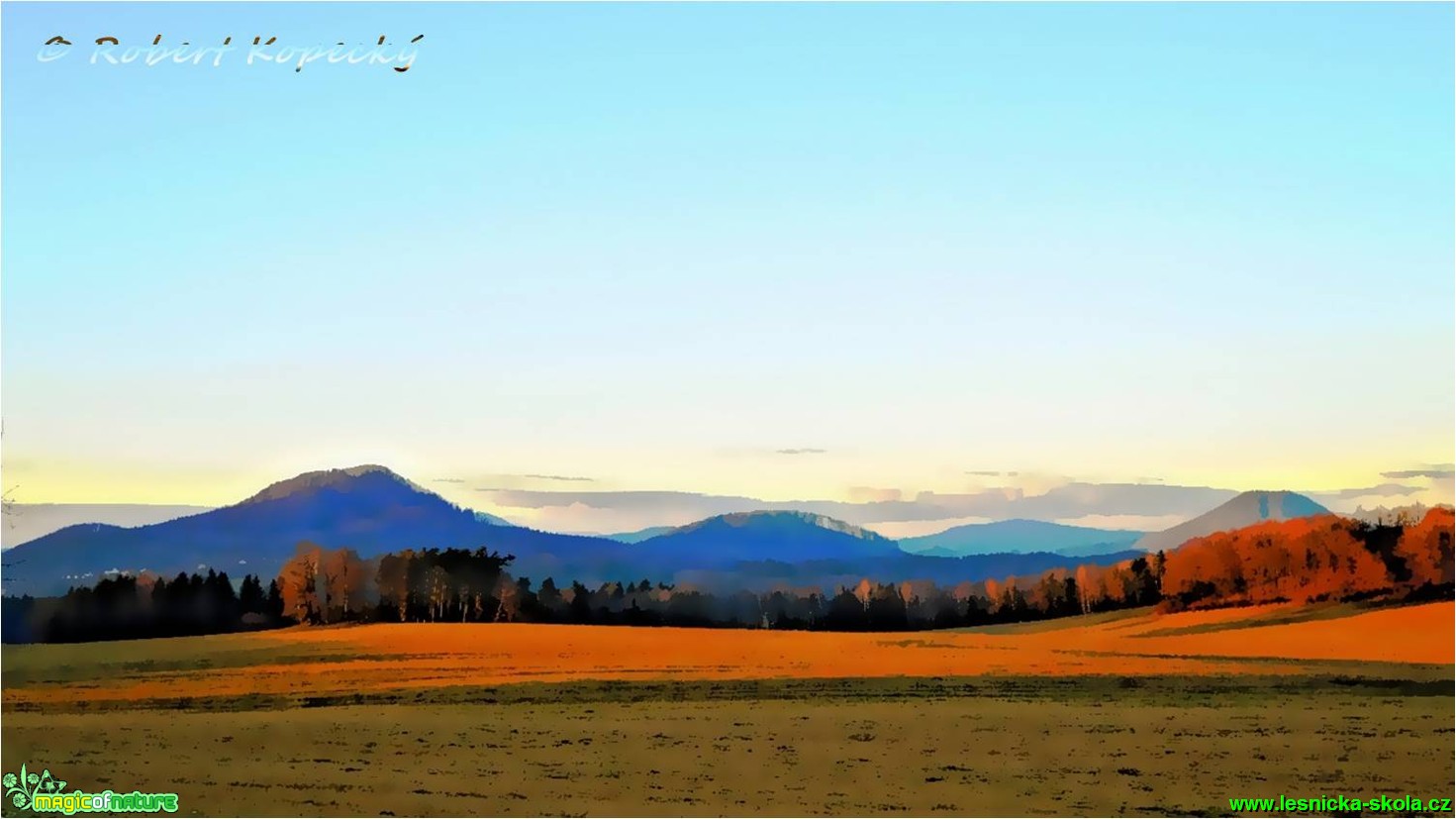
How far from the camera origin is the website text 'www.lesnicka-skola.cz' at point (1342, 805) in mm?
15234

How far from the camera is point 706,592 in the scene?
52.3 metres

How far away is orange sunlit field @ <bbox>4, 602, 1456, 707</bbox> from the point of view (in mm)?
26234

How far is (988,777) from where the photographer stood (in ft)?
53.9

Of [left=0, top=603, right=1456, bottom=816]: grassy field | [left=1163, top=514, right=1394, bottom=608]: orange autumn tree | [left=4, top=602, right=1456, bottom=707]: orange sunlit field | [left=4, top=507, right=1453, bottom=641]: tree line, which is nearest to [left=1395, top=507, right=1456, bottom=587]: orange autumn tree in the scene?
[left=4, top=507, right=1453, bottom=641]: tree line

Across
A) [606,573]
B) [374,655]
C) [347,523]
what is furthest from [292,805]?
[347,523]

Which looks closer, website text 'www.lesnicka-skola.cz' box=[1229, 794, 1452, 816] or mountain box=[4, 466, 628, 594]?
website text 'www.lesnicka-skola.cz' box=[1229, 794, 1452, 816]

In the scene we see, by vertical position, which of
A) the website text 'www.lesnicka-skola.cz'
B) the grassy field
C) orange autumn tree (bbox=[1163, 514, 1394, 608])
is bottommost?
the website text 'www.lesnicka-skola.cz'

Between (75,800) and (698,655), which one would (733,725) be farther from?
(698,655)

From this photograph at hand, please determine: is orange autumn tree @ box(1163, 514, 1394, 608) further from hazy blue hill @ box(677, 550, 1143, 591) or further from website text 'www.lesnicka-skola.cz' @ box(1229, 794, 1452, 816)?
website text 'www.lesnicka-skola.cz' @ box(1229, 794, 1452, 816)

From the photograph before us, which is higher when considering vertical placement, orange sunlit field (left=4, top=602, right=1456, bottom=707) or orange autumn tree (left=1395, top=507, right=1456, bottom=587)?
orange autumn tree (left=1395, top=507, right=1456, bottom=587)

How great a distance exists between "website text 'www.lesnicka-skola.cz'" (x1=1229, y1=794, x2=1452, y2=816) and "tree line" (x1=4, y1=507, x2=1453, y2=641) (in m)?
Answer: 28.3

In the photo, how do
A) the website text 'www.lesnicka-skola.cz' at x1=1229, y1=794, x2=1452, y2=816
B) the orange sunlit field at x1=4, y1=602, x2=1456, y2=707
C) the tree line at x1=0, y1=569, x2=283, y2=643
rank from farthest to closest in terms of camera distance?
the tree line at x1=0, y1=569, x2=283, y2=643
the orange sunlit field at x1=4, y1=602, x2=1456, y2=707
the website text 'www.lesnicka-skola.cz' at x1=1229, y1=794, x2=1452, y2=816

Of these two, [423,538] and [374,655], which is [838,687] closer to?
[374,655]

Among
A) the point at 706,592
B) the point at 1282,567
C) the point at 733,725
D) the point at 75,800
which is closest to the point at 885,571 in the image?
the point at 706,592
